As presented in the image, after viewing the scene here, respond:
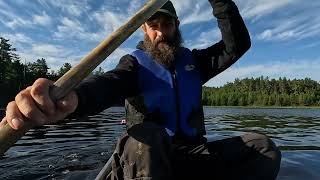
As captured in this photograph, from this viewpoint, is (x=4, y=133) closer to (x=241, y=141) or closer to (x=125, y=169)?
(x=125, y=169)

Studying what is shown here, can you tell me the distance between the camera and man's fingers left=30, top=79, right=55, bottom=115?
5.02ft

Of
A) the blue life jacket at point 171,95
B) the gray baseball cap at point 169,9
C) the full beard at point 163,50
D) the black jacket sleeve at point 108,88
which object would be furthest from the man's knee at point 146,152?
the gray baseball cap at point 169,9

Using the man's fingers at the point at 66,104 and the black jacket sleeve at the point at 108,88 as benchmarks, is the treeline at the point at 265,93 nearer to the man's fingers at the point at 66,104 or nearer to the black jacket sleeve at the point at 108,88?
the black jacket sleeve at the point at 108,88

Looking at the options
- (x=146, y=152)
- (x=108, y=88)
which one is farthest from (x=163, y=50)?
(x=146, y=152)

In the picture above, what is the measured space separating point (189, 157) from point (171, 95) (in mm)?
538

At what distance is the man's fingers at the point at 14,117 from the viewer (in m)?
1.48

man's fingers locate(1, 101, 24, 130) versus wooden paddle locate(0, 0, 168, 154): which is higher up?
wooden paddle locate(0, 0, 168, 154)

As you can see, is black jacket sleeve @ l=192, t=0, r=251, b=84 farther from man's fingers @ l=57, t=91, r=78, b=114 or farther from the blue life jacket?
man's fingers @ l=57, t=91, r=78, b=114

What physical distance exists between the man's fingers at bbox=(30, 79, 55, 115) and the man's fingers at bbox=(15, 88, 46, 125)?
2 cm

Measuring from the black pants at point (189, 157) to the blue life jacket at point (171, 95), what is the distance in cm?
17

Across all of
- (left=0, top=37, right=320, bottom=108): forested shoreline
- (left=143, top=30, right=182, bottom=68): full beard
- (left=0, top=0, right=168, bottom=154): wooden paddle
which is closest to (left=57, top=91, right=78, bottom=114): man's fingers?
(left=0, top=0, right=168, bottom=154): wooden paddle

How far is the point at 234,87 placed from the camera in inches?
7274

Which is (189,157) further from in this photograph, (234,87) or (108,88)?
(234,87)

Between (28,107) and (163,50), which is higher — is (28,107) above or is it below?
below
